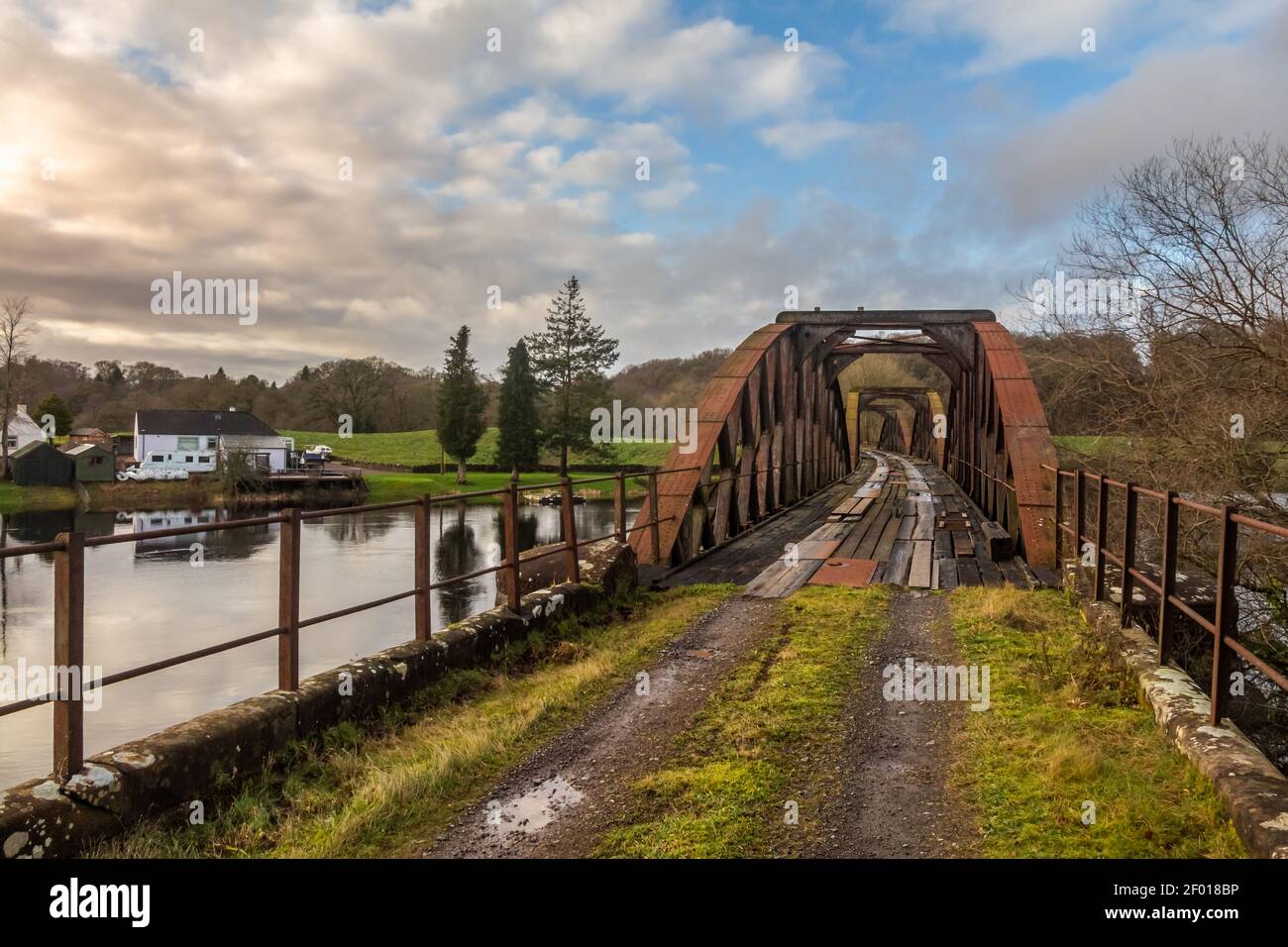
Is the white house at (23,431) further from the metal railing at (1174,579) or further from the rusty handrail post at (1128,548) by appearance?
the rusty handrail post at (1128,548)

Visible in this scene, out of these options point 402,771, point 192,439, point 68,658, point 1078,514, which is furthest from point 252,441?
point 68,658

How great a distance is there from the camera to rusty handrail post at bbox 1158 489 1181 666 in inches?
183

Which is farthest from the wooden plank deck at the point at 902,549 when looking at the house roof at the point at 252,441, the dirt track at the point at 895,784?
the house roof at the point at 252,441

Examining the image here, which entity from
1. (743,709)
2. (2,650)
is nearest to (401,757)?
(743,709)

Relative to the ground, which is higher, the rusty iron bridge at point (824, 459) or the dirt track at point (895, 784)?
the rusty iron bridge at point (824, 459)

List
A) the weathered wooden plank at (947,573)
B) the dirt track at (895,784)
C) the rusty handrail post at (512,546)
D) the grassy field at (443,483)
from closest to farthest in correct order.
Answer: the dirt track at (895,784), the rusty handrail post at (512,546), the weathered wooden plank at (947,573), the grassy field at (443,483)

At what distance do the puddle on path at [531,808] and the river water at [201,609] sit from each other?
26.8 feet

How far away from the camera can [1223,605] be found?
150 inches

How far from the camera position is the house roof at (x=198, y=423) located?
213 ft

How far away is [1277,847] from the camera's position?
9.14 feet

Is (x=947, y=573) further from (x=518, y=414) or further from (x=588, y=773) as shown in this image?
(x=518, y=414)

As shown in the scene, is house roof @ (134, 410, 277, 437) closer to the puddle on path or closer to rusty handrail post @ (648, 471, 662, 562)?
rusty handrail post @ (648, 471, 662, 562)
